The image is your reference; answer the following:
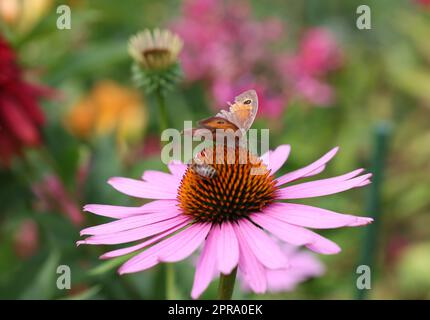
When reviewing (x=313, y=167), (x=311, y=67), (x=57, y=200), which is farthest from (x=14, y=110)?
(x=311, y=67)

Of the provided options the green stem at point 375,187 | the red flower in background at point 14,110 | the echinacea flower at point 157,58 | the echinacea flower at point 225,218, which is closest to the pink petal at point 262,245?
the echinacea flower at point 225,218

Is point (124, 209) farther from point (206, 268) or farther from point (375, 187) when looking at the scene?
point (375, 187)

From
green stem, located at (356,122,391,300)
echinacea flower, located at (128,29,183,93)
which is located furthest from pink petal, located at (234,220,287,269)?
green stem, located at (356,122,391,300)

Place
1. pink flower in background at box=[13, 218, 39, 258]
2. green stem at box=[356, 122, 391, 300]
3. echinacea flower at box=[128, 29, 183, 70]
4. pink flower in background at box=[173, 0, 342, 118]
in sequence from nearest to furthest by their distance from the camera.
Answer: echinacea flower at box=[128, 29, 183, 70], green stem at box=[356, 122, 391, 300], pink flower in background at box=[13, 218, 39, 258], pink flower in background at box=[173, 0, 342, 118]

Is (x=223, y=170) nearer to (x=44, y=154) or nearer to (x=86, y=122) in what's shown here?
(x=44, y=154)

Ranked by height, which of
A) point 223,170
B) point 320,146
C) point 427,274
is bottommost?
point 427,274

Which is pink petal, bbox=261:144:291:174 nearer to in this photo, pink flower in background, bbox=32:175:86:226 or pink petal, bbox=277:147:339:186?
pink petal, bbox=277:147:339:186
